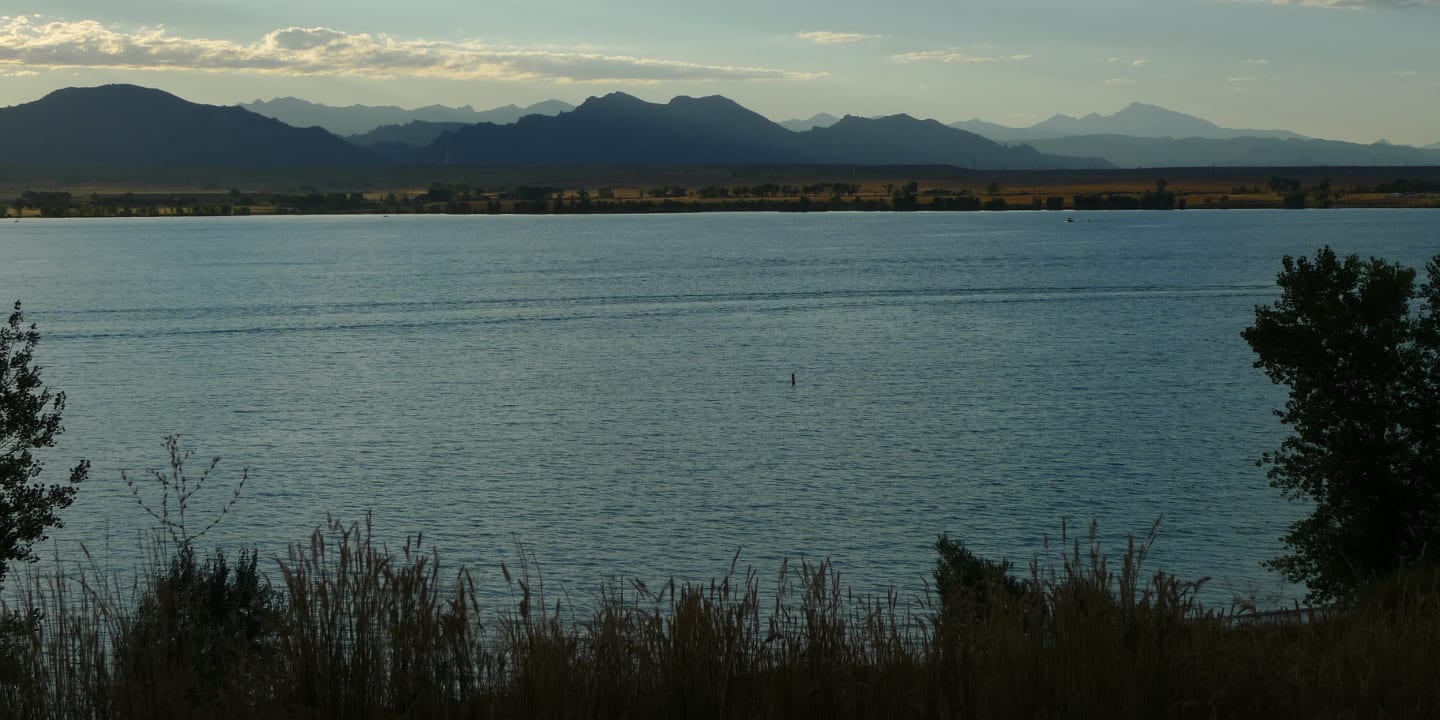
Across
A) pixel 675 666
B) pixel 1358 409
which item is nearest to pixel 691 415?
pixel 1358 409

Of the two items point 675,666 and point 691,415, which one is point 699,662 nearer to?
point 675,666

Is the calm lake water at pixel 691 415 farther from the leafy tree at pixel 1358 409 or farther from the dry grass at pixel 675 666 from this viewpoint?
the leafy tree at pixel 1358 409

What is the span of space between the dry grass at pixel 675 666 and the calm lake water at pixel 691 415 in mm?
947

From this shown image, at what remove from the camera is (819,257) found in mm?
168000

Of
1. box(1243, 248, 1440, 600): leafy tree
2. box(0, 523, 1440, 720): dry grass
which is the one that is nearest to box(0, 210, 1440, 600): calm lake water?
box(0, 523, 1440, 720): dry grass

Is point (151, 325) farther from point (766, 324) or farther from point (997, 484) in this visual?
point (997, 484)

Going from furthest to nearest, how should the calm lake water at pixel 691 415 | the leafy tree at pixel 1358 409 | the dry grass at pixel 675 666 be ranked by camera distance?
the calm lake water at pixel 691 415 < the leafy tree at pixel 1358 409 < the dry grass at pixel 675 666

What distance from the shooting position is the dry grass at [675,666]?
643 cm

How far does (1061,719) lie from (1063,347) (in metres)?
81.8

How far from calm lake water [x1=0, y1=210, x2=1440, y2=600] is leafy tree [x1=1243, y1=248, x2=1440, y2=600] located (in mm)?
2632

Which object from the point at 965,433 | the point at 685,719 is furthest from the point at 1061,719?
the point at 965,433

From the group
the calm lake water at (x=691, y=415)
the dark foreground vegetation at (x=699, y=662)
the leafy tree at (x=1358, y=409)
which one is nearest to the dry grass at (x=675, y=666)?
the dark foreground vegetation at (x=699, y=662)

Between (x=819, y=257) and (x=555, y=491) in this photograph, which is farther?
(x=819, y=257)

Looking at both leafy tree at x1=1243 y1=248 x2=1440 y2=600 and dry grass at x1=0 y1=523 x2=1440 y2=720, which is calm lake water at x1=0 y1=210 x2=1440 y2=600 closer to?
dry grass at x1=0 y1=523 x2=1440 y2=720
